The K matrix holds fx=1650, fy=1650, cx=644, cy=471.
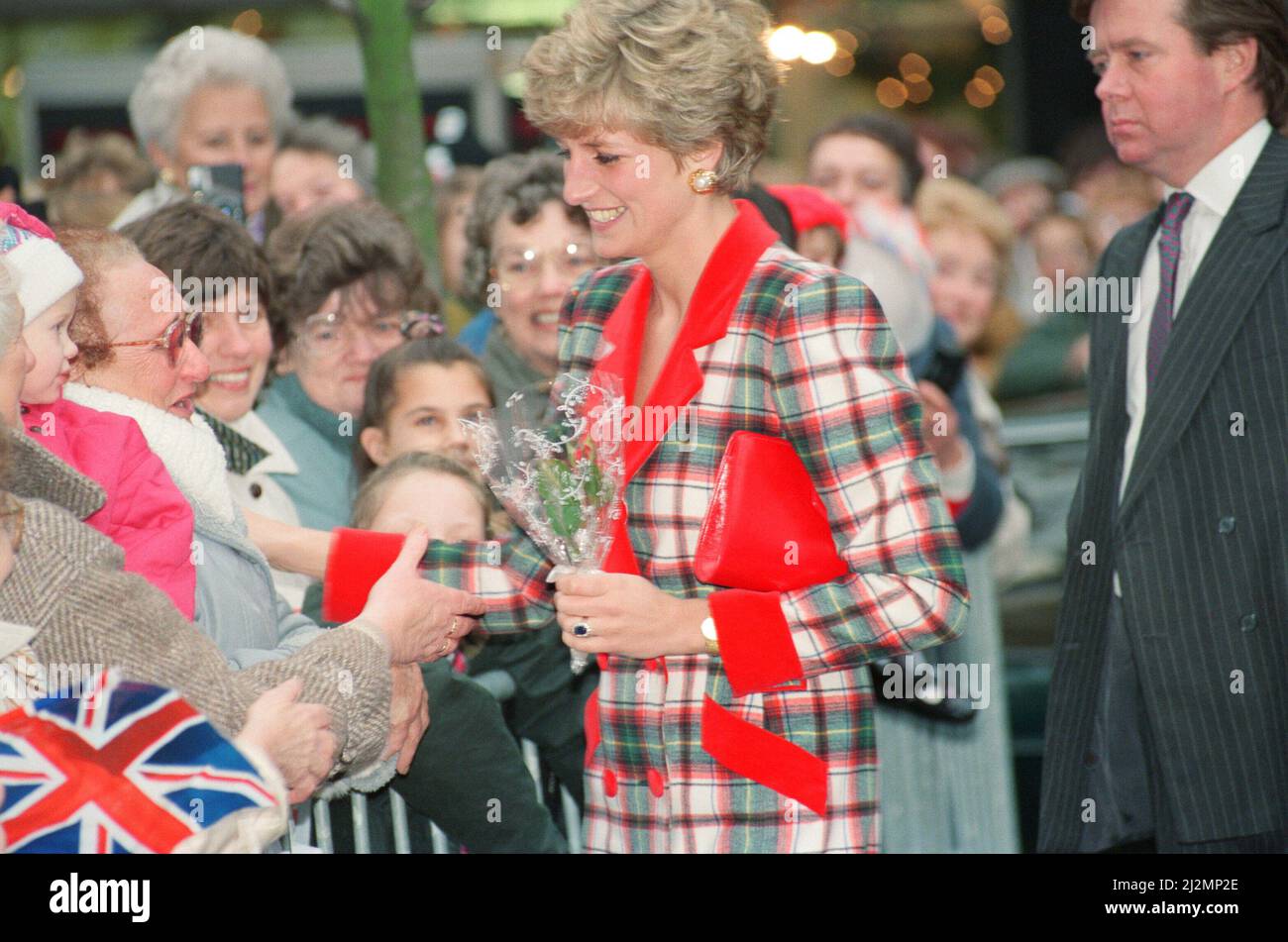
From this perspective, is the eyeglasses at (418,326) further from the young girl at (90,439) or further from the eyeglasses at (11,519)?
the eyeglasses at (11,519)

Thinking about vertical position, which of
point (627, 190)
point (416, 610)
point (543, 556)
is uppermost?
point (627, 190)

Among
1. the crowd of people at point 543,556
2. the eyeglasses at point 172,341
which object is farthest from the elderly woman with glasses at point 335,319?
the eyeglasses at point 172,341

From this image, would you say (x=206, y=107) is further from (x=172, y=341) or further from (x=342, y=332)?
(x=172, y=341)

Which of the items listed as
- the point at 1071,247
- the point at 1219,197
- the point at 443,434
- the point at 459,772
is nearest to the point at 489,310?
the point at 443,434

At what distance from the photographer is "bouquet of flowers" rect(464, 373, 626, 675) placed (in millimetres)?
2936

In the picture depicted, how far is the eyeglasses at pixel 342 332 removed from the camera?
448cm

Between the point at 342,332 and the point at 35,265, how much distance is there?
69.6 inches

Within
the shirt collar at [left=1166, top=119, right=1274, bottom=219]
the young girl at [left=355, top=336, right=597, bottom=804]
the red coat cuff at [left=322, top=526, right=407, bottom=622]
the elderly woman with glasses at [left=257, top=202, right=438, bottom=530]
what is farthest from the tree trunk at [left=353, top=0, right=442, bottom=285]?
the shirt collar at [left=1166, top=119, right=1274, bottom=219]

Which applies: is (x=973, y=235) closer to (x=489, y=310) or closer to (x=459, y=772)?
(x=489, y=310)

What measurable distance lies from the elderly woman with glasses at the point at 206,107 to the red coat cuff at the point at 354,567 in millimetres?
2349

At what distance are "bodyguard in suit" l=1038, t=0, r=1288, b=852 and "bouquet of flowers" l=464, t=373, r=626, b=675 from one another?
4.76 ft

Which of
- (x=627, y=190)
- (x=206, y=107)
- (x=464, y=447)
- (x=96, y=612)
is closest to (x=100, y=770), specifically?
(x=96, y=612)

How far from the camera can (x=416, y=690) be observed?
3.31 metres

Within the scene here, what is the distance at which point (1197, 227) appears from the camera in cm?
390
